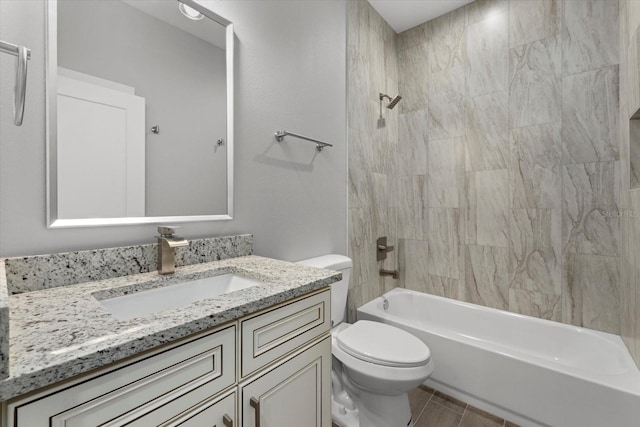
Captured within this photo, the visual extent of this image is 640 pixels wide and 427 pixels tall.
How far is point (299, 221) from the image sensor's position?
A: 163 cm

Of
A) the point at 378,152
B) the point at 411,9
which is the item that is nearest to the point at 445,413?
the point at 378,152

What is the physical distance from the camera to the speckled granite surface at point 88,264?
29.1 inches

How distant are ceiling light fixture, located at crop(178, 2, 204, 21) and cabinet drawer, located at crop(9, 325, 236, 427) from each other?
49.1 inches

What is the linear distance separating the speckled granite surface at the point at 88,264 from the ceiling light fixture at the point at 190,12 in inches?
36.7

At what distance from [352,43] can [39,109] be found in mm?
1880

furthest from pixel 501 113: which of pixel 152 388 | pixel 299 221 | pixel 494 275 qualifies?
pixel 152 388

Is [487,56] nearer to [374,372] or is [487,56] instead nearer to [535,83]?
[535,83]

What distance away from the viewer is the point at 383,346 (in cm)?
139

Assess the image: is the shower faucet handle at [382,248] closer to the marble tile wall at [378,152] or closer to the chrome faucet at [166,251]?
the marble tile wall at [378,152]

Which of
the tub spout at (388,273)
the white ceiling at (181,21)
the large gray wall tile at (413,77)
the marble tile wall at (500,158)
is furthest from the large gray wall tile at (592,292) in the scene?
the white ceiling at (181,21)

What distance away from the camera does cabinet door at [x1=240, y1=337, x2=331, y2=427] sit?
713 mm

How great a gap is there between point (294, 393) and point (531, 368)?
136 cm

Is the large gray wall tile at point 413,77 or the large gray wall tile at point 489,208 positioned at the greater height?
the large gray wall tile at point 413,77

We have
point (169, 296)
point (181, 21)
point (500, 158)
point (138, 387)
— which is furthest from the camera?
point (500, 158)
